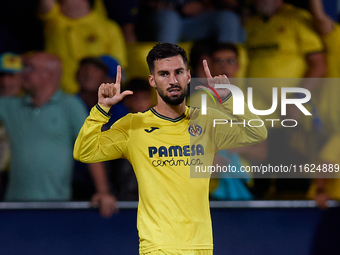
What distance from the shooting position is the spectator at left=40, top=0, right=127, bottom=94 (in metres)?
5.00

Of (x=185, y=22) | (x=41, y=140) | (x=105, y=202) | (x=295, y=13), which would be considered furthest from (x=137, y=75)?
(x=295, y=13)

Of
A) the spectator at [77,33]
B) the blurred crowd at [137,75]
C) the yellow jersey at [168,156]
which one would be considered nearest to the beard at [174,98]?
the yellow jersey at [168,156]

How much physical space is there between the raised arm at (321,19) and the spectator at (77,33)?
2.15 meters

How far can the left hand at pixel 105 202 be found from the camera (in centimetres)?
465

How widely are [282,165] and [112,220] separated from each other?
1.88 m

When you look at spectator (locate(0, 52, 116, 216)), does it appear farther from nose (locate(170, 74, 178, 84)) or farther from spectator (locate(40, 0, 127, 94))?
nose (locate(170, 74, 178, 84))

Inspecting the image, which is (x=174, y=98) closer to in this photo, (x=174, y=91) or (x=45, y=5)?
(x=174, y=91)

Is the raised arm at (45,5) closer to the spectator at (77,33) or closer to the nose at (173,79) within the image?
the spectator at (77,33)

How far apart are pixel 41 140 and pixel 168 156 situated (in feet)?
7.30

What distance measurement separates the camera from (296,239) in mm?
4809

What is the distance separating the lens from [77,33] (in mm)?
5070

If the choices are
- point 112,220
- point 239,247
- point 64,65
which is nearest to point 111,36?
point 64,65

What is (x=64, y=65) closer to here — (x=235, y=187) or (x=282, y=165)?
(x=235, y=187)

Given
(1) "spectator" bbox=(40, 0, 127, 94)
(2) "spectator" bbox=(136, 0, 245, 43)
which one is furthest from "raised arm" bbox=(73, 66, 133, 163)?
(2) "spectator" bbox=(136, 0, 245, 43)
